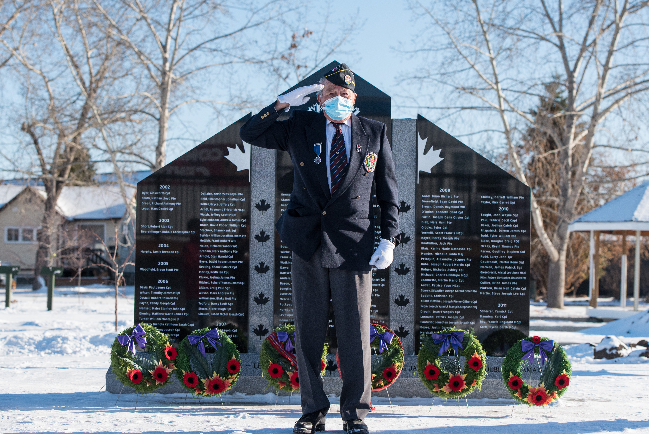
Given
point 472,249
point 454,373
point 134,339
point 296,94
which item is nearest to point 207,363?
point 134,339

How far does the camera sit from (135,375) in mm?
4578

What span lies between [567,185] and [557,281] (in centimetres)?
271

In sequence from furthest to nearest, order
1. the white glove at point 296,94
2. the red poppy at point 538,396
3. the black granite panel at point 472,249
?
1. the black granite panel at point 472,249
2. the red poppy at point 538,396
3. the white glove at point 296,94

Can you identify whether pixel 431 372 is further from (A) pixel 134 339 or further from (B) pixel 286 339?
(A) pixel 134 339

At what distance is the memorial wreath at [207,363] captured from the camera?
15.0 feet

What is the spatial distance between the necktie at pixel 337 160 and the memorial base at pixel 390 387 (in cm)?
202

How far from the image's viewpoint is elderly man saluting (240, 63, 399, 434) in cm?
354

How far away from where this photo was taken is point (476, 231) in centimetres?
521

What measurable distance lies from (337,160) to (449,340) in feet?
6.18

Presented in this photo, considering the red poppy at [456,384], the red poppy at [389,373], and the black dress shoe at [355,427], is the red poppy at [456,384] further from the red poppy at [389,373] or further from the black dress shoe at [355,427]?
the black dress shoe at [355,427]

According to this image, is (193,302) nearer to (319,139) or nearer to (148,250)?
(148,250)

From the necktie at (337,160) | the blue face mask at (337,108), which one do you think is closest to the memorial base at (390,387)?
the necktie at (337,160)

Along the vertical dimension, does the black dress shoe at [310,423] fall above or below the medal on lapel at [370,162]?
below

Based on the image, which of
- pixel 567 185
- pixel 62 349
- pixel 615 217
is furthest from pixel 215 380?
pixel 567 185
